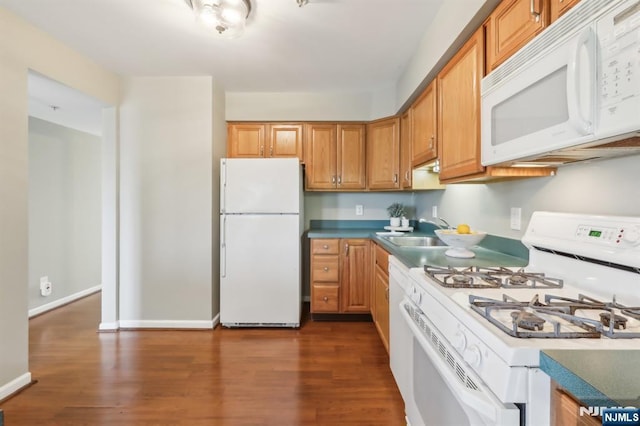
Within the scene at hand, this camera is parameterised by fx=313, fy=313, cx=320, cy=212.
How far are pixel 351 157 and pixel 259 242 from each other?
4.37ft

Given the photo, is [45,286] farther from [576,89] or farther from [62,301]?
[576,89]

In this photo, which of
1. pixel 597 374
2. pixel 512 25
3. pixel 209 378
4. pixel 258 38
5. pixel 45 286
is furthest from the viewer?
pixel 45 286

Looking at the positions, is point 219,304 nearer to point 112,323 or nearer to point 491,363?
point 112,323

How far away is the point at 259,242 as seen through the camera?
297 cm

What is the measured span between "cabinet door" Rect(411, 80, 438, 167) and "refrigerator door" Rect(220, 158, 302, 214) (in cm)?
110

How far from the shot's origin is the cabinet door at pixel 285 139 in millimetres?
3385

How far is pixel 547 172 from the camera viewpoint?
1.43 metres

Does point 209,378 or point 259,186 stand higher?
point 259,186

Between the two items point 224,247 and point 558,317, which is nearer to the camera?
point 558,317

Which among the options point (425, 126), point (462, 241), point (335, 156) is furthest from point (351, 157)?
point (462, 241)

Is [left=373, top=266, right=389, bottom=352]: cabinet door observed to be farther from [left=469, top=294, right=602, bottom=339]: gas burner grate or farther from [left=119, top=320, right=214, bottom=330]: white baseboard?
[left=119, top=320, right=214, bottom=330]: white baseboard

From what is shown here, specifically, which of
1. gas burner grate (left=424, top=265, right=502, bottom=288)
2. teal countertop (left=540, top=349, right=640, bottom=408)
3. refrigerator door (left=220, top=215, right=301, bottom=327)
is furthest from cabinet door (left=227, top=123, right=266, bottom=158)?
teal countertop (left=540, top=349, right=640, bottom=408)

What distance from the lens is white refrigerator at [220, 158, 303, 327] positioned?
2.95 metres

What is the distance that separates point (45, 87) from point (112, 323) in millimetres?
2101
